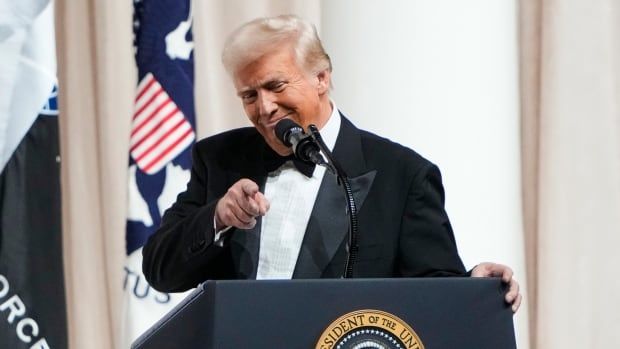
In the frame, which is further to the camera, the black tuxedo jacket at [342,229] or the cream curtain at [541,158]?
the cream curtain at [541,158]

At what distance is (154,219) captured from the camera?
339 centimetres

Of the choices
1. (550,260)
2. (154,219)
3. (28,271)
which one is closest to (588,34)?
(550,260)

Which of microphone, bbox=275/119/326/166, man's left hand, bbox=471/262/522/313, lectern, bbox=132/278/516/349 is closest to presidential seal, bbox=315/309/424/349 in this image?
lectern, bbox=132/278/516/349

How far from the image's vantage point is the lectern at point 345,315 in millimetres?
1619

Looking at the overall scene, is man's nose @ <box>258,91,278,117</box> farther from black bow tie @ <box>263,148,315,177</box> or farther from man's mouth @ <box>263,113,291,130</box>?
black bow tie @ <box>263,148,315,177</box>

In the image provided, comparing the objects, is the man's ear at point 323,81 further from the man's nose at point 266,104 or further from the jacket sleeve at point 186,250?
the jacket sleeve at point 186,250

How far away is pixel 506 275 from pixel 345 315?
271 mm

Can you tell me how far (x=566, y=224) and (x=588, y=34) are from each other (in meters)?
0.58

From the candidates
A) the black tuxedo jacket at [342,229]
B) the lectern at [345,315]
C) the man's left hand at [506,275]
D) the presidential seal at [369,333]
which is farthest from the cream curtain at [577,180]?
the presidential seal at [369,333]

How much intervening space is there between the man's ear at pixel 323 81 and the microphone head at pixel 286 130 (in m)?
0.25

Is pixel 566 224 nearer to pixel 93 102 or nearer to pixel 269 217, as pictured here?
pixel 93 102

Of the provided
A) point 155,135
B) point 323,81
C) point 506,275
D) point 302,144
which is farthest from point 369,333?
point 155,135

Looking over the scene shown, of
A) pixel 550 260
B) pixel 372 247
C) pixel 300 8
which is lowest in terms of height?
pixel 550 260

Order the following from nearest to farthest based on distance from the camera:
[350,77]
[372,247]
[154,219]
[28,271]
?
[372,247] → [28,271] → [154,219] → [350,77]
